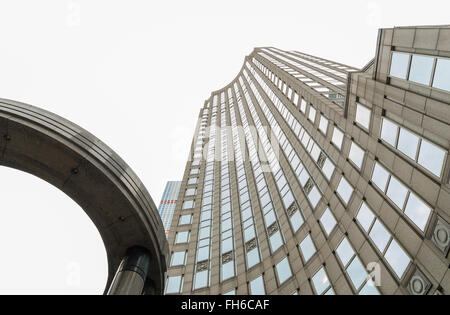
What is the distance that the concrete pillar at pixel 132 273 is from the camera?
1188cm

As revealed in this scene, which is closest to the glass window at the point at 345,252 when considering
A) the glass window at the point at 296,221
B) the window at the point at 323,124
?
the glass window at the point at 296,221

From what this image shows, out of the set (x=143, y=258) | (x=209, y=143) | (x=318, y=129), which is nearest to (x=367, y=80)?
(x=318, y=129)

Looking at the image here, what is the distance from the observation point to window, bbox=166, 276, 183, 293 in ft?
86.1

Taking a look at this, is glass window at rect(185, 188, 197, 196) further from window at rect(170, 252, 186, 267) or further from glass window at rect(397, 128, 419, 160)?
glass window at rect(397, 128, 419, 160)

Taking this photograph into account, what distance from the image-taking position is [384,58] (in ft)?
51.7

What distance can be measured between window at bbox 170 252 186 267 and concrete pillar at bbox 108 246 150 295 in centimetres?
1707

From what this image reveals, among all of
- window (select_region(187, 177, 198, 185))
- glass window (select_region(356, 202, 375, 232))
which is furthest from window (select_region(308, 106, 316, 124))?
window (select_region(187, 177, 198, 185))

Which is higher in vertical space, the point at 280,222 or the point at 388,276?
the point at 280,222

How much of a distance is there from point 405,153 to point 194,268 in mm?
21439

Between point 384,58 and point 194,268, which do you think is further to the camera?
point 194,268

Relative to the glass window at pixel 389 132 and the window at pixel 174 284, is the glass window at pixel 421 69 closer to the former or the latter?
the glass window at pixel 389 132
